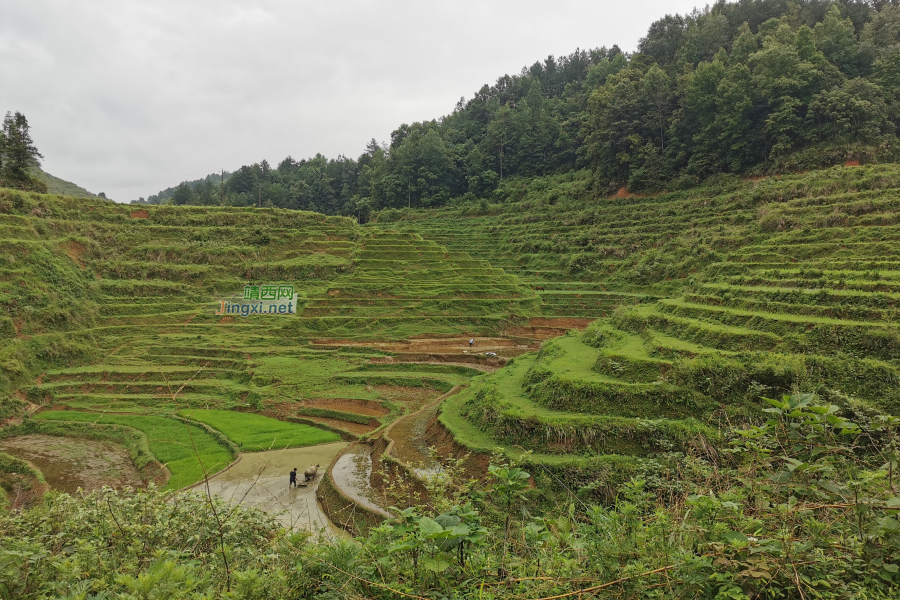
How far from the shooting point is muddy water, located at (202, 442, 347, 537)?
13.1 metres

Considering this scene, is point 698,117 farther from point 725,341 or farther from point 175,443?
point 175,443

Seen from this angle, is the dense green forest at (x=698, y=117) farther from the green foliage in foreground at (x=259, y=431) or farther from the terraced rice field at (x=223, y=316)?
the green foliage in foreground at (x=259, y=431)

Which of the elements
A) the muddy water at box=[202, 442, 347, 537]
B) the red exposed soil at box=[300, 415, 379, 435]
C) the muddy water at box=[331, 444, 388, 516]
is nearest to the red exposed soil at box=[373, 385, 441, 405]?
the red exposed soil at box=[300, 415, 379, 435]

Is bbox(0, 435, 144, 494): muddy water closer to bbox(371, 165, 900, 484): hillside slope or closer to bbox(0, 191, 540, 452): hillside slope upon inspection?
bbox(0, 191, 540, 452): hillside slope

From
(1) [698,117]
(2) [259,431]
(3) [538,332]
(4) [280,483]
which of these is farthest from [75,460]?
(1) [698,117]

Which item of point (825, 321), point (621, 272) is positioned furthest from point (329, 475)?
point (621, 272)

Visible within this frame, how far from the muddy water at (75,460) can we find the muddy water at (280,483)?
328 cm

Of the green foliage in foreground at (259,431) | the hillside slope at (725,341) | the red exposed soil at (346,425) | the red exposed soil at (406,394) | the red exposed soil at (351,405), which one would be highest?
the hillside slope at (725,341)

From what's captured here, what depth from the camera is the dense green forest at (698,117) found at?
3594 cm

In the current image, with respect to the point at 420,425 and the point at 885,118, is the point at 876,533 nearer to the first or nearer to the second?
the point at 420,425

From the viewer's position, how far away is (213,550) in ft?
14.9

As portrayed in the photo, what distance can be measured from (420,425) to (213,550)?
13.7 meters

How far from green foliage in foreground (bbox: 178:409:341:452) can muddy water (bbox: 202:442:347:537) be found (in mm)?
371

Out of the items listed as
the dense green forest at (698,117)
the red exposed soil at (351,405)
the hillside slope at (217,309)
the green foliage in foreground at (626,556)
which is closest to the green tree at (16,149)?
the hillside slope at (217,309)
